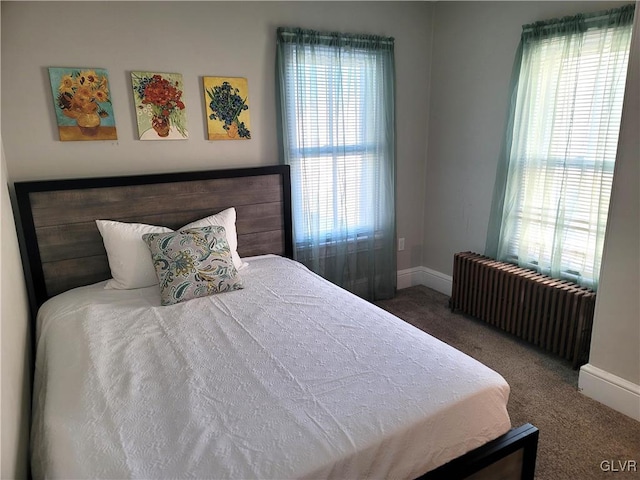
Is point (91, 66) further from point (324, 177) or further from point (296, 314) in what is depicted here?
point (296, 314)

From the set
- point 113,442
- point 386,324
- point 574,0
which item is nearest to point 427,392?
point 386,324

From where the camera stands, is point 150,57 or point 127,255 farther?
point 150,57

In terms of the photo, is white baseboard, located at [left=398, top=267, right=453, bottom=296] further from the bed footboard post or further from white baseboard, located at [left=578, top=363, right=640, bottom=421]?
the bed footboard post

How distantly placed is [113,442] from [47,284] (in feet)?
5.16

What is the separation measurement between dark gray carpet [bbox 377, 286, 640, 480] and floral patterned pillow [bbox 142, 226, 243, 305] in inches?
63.8

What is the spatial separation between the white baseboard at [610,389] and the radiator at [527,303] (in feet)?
0.78

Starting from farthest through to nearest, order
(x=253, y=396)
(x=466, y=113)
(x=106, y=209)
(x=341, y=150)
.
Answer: (x=466, y=113) → (x=341, y=150) → (x=106, y=209) → (x=253, y=396)

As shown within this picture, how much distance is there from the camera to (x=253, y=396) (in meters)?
1.42

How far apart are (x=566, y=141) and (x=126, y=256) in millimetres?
2736

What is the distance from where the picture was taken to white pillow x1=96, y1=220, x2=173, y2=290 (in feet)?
7.86

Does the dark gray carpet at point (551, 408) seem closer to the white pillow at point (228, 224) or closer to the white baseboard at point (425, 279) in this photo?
the white baseboard at point (425, 279)

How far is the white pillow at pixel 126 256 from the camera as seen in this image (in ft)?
7.86

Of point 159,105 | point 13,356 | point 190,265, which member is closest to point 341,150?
point 159,105

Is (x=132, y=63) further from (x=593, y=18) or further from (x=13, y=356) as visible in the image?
(x=593, y=18)
